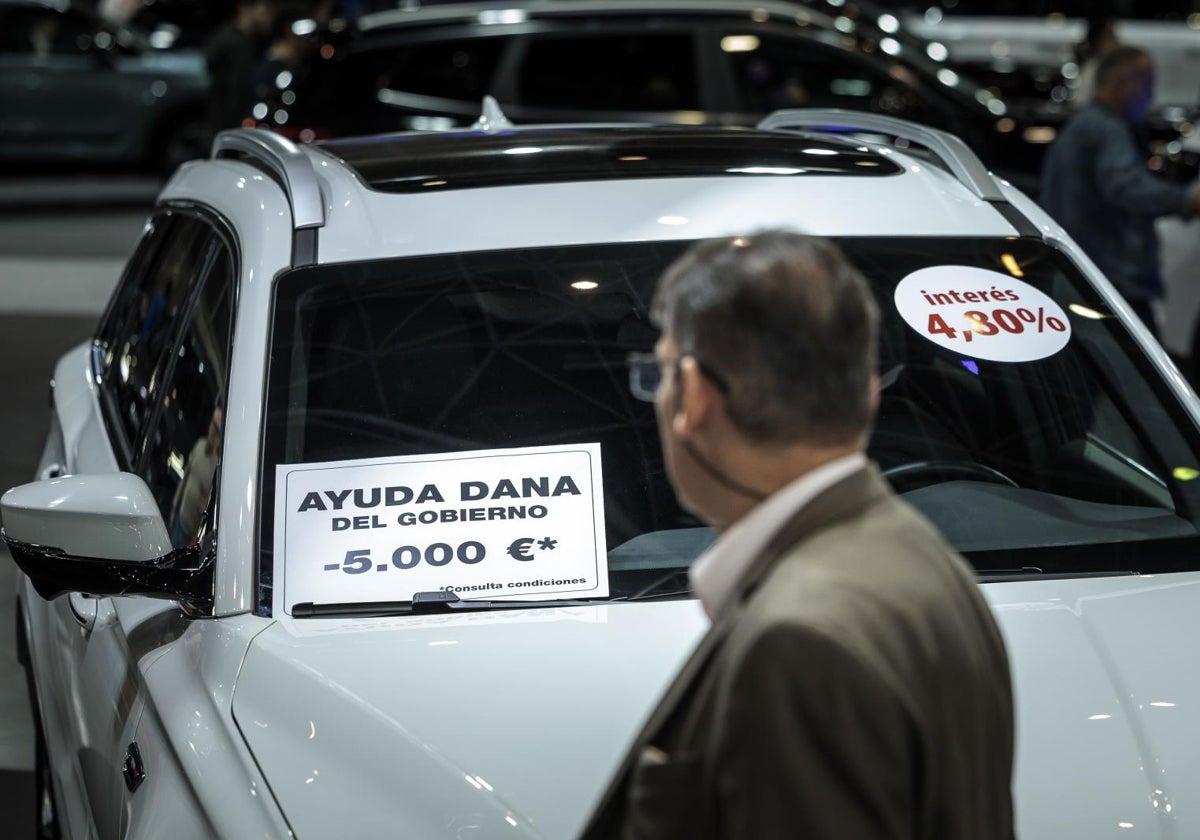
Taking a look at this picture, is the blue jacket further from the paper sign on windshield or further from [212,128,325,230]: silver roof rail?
the paper sign on windshield

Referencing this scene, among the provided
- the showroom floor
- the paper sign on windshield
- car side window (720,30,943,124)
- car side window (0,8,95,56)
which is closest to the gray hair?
the paper sign on windshield

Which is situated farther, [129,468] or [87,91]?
[87,91]

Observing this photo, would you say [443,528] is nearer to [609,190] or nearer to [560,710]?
[560,710]

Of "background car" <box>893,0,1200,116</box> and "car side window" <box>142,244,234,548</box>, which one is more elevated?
"car side window" <box>142,244,234,548</box>

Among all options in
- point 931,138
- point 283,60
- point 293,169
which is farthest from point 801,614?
point 283,60

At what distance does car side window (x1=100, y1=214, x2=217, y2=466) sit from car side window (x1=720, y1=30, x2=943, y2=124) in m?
5.50

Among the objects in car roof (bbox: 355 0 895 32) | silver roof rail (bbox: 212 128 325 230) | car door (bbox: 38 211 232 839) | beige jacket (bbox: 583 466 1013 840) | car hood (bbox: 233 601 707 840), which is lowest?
car roof (bbox: 355 0 895 32)

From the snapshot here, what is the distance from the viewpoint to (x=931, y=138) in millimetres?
3393

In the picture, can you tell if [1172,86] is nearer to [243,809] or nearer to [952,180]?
[952,180]

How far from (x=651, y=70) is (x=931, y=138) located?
601 cm

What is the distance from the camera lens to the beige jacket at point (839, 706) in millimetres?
1152

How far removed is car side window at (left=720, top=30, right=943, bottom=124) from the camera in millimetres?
9039

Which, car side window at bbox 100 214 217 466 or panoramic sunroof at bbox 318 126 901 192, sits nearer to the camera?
panoramic sunroof at bbox 318 126 901 192

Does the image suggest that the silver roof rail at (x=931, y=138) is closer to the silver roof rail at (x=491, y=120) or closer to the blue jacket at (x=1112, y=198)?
the silver roof rail at (x=491, y=120)
